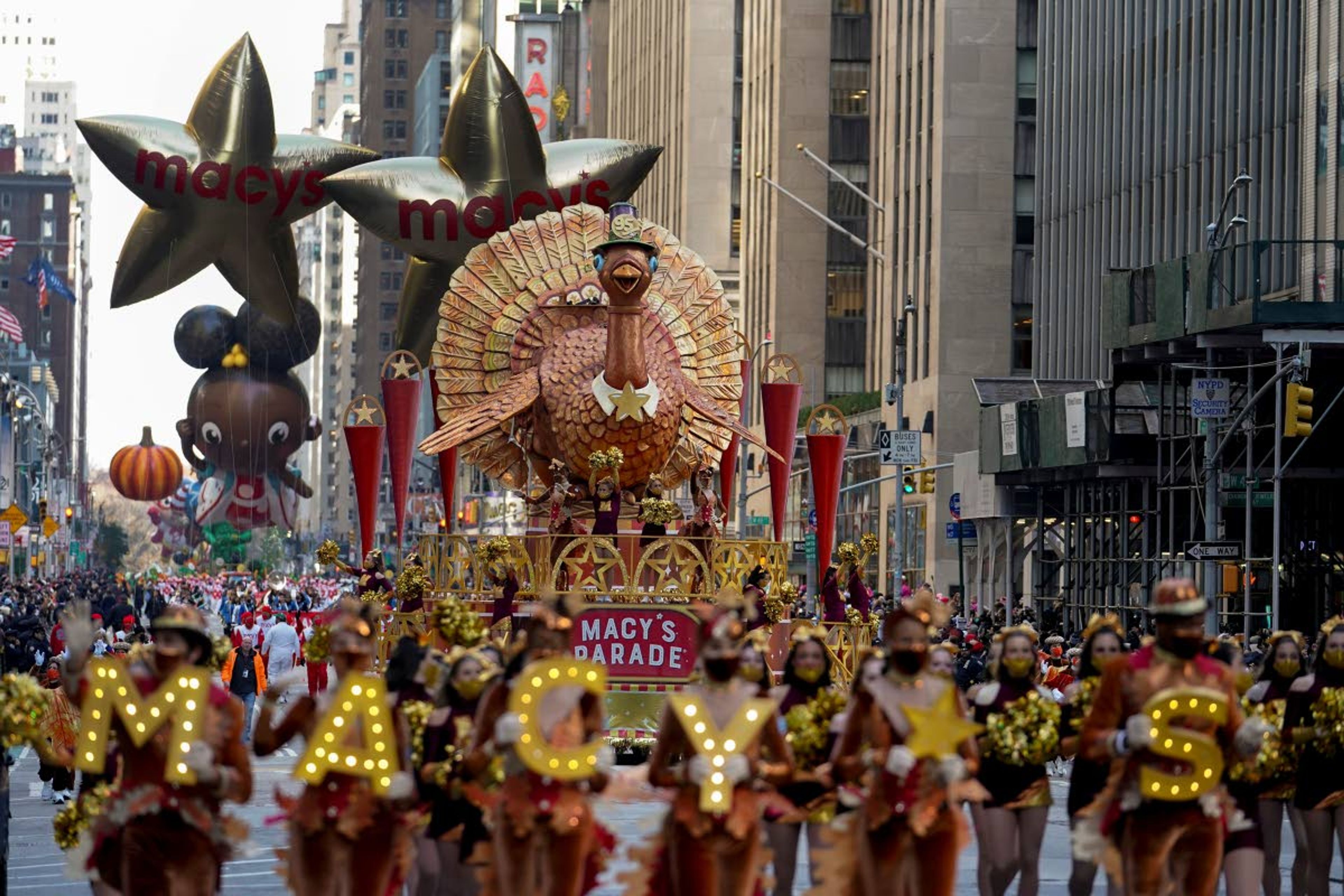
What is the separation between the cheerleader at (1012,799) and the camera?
45.5ft

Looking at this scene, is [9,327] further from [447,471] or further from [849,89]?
[447,471]

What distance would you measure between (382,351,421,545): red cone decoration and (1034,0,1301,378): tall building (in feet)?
67.5

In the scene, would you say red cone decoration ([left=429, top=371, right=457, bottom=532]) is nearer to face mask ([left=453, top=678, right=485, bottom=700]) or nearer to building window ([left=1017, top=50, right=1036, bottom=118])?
face mask ([left=453, top=678, right=485, bottom=700])

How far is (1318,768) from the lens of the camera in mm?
14414

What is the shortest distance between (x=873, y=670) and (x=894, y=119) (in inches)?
2519

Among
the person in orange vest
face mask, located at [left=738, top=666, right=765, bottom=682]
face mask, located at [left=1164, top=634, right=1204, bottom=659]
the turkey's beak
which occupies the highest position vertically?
the turkey's beak

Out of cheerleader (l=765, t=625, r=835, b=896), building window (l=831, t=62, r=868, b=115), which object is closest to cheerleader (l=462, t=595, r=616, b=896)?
cheerleader (l=765, t=625, r=835, b=896)

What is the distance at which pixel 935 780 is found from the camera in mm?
11531

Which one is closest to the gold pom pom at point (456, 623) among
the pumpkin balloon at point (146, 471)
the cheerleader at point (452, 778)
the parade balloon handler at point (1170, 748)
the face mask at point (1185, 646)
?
the cheerleader at point (452, 778)

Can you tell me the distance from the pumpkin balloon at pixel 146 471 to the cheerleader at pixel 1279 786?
91.4 m

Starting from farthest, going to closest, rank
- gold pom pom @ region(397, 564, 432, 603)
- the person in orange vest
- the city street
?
1. the person in orange vest
2. gold pom pom @ region(397, 564, 432, 603)
3. the city street

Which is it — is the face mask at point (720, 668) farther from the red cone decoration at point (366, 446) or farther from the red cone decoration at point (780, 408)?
the red cone decoration at point (366, 446)

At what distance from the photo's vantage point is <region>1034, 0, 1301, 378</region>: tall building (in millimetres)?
45844

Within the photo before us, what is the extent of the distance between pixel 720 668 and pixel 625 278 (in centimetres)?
1439
